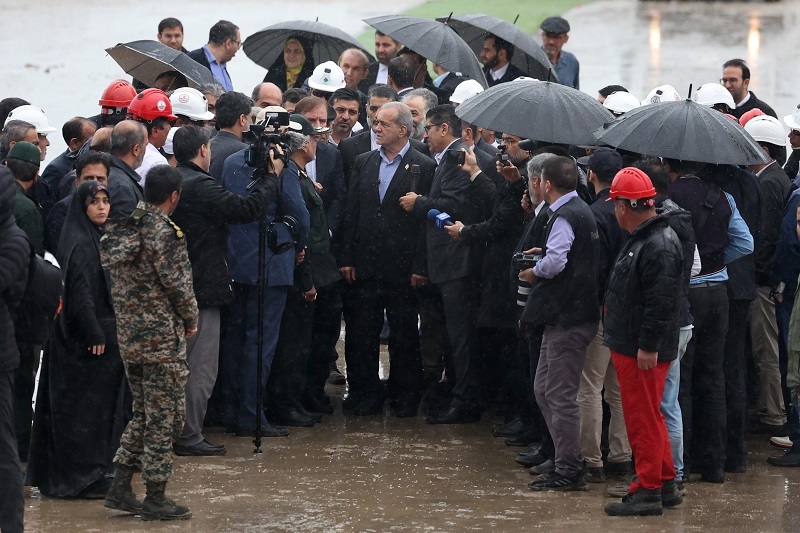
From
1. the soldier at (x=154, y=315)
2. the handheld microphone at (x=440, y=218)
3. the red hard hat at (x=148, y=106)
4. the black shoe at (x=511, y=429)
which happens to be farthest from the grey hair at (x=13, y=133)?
the black shoe at (x=511, y=429)

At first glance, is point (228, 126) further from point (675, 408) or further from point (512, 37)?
point (512, 37)

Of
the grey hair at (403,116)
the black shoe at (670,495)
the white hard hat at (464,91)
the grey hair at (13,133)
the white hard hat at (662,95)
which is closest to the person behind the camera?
the black shoe at (670,495)

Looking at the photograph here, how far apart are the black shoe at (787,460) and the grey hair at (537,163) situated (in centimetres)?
248

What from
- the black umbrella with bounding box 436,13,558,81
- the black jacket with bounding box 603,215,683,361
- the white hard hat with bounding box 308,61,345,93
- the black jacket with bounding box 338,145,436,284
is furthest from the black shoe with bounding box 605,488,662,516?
the black umbrella with bounding box 436,13,558,81

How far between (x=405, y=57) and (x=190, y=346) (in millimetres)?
4625

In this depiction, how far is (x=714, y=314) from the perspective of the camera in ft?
26.6

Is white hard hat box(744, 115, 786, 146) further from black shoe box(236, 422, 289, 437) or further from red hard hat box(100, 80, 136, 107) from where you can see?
red hard hat box(100, 80, 136, 107)

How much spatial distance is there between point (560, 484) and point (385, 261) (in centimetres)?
240

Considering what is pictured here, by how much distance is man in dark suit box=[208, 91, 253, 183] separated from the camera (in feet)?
29.2

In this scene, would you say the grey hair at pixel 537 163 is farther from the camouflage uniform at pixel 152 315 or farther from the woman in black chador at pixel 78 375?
the woman in black chador at pixel 78 375

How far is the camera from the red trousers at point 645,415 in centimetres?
749

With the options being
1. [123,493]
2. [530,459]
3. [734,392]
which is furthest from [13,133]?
[734,392]

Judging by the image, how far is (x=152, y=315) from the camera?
711 centimetres

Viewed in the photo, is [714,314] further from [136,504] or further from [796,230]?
[136,504]
